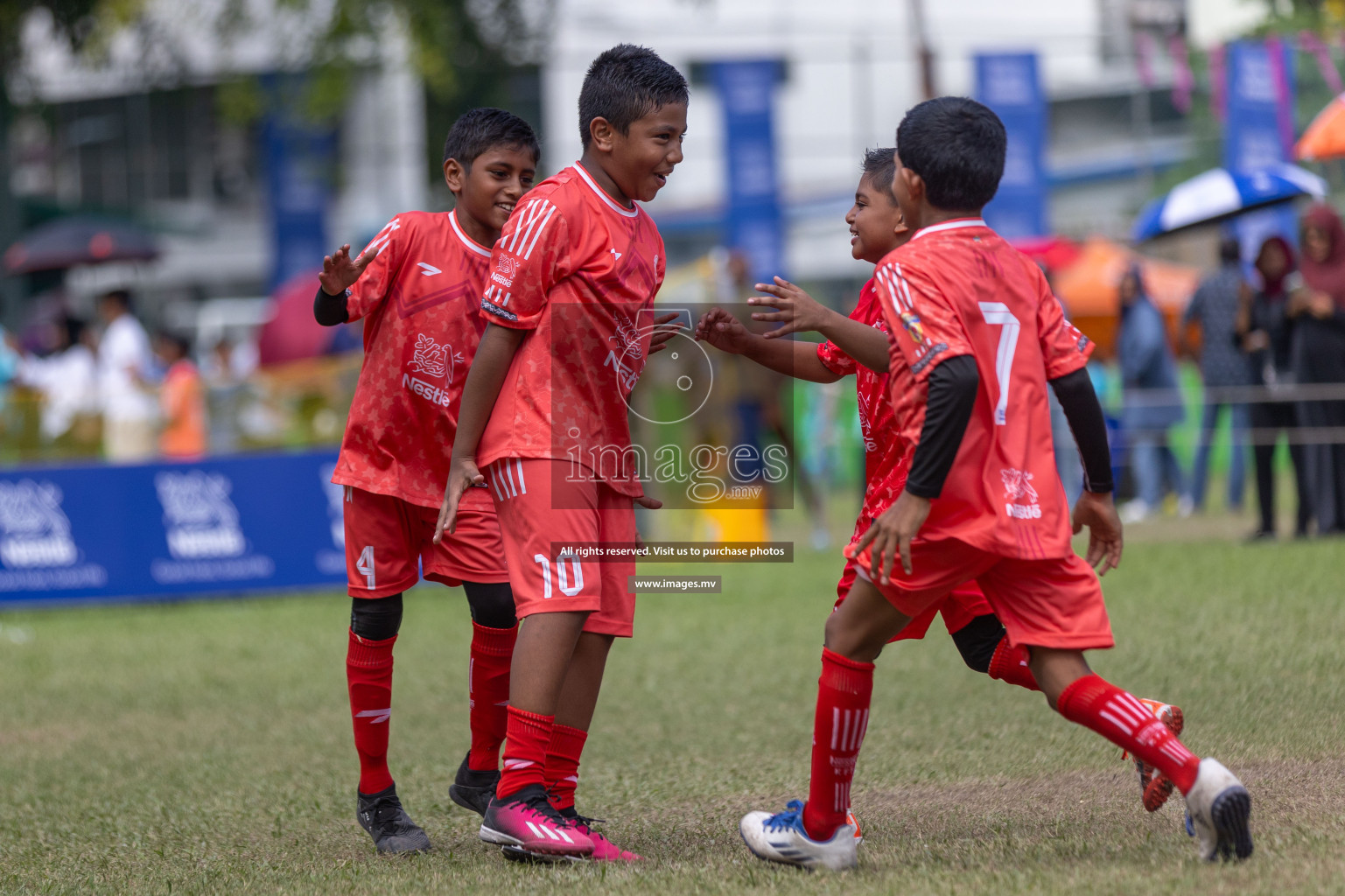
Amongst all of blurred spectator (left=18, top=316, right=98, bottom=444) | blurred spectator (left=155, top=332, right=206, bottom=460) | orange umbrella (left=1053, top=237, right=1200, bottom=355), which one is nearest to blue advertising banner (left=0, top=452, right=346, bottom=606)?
blurred spectator (left=155, top=332, right=206, bottom=460)

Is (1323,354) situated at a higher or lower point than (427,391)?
higher

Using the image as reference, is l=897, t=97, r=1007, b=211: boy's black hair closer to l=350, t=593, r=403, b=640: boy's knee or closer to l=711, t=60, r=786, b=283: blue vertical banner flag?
l=350, t=593, r=403, b=640: boy's knee

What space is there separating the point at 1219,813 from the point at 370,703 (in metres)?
2.37

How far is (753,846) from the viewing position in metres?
3.69

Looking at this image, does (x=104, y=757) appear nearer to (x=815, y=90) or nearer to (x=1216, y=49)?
(x=1216, y=49)

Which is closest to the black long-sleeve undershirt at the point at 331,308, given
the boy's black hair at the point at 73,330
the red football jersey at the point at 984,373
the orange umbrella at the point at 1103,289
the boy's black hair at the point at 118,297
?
the red football jersey at the point at 984,373

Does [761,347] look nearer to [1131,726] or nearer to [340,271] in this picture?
[340,271]

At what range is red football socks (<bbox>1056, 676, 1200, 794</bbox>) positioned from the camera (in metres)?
3.31

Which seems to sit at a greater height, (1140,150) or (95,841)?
(1140,150)

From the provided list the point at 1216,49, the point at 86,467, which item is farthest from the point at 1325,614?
the point at 1216,49

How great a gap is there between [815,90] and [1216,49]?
7005 mm

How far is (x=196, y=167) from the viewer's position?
135 feet

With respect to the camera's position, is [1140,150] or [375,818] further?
[1140,150]

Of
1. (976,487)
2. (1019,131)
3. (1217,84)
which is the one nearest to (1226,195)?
(1217,84)
